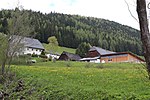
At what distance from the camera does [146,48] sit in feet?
13.5

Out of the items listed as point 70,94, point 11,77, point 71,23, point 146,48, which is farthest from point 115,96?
point 71,23

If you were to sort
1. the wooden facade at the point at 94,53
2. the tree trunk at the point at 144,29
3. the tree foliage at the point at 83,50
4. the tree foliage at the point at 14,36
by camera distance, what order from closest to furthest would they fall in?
1. the tree trunk at the point at 144,29
2. the tree foliage at the point at 14,36
3. the wooden facade at the point at 94,53
4. the tree foliage at the point at 83,50

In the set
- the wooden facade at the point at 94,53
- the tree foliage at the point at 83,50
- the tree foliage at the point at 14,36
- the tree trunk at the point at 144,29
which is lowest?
the tree trunk at the point at 144,29

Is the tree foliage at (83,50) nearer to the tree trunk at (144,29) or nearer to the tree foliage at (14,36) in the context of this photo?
the tree foliage at (14,36)

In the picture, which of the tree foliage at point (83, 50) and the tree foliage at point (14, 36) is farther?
the tree foliage at point (83, 50)

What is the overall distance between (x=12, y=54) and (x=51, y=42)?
75263mm

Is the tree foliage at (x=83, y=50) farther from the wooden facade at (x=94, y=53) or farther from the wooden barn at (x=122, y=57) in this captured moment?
the wooden barn at (x=122, y=57)

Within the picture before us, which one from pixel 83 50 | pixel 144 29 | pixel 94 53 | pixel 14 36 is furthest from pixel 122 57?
pixel 144 29

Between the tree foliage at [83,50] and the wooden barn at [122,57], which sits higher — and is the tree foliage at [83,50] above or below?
above

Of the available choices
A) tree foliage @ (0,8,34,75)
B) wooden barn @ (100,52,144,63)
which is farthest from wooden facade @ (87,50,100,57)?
tree foliage @ (0,8,34,75)

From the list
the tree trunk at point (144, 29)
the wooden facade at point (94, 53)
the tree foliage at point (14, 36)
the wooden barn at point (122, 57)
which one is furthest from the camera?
the wooden facade at point (94, 53)

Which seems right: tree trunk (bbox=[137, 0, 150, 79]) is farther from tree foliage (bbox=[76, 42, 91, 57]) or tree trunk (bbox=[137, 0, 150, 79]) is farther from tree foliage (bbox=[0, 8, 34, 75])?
tree foliage (bbox=[76, 42, 91, 57])

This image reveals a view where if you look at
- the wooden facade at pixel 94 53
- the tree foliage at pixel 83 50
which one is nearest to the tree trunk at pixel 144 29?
the wooden facade at pixel 94 53

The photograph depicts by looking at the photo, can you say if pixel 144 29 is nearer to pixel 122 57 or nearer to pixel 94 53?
pixel 122 57
